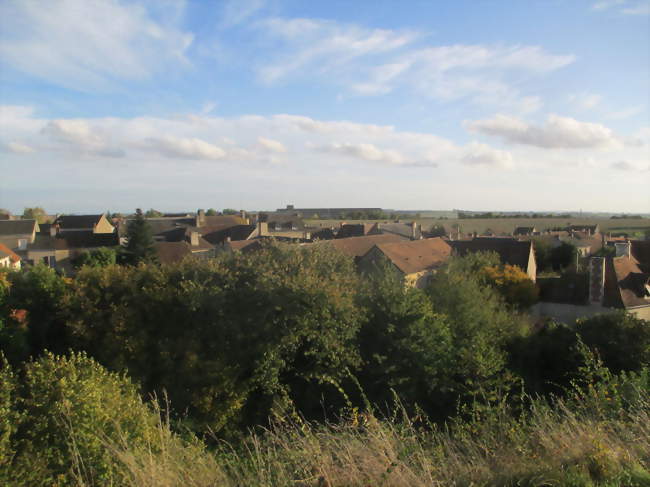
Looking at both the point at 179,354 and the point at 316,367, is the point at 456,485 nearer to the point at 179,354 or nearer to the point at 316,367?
the point at 316,367

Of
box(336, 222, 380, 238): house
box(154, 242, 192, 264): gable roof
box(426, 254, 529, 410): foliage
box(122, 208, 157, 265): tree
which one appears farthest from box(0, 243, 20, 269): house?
box(336, 222, 380, 238): house

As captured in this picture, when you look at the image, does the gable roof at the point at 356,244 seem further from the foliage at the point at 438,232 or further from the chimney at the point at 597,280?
the foliage at the point at 438,232

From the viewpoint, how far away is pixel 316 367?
12406 mm

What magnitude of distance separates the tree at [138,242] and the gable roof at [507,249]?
2694cm

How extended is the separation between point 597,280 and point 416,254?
12417 millimetres

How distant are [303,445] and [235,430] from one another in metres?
8.68

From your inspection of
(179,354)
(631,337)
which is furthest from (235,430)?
(631,337)

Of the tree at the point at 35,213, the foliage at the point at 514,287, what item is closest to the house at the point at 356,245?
the foliage at the point at 514,287

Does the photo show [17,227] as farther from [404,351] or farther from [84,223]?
[404,351]

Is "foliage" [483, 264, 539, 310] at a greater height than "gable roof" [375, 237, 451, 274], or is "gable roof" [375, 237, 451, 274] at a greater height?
"gable roof" [375, 237, 451, 274]

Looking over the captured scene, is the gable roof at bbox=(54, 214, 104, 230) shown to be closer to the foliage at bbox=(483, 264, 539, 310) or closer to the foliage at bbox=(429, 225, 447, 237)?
the foliage at bbox=(429, 225, 447, 237)

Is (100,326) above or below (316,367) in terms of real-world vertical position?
above

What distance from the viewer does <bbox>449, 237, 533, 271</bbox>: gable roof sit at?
31062 mm

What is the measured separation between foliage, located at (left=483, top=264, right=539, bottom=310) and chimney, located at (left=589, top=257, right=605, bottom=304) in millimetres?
2974
